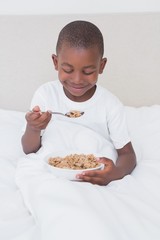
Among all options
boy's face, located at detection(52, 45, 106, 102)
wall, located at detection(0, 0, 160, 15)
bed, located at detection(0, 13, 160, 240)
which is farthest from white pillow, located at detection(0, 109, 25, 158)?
wall, located at detection(0, 0, 160, 15)

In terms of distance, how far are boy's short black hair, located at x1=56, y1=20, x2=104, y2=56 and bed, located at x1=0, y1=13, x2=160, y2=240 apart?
0.25 meters

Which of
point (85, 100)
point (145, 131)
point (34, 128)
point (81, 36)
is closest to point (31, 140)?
point (34, 128)

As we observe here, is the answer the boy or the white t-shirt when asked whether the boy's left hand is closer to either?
the boy

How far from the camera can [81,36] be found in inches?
39.4

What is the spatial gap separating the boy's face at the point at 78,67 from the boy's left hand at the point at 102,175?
22 centimetres

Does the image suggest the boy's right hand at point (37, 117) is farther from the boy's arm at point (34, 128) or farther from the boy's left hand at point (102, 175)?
the boy's left hand at point (102, 175)

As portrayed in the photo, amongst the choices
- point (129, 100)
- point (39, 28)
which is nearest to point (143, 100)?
point (129, 100)

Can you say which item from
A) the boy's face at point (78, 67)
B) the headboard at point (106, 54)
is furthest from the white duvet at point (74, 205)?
the headboard at point (106, 54)

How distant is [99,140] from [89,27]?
32 centimetres

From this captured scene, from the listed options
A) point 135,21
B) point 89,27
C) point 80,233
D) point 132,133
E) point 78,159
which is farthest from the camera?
point 135,21

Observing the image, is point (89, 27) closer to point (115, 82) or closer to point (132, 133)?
point (132, 133)

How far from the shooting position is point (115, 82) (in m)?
1.68

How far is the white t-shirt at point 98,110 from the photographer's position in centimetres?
110

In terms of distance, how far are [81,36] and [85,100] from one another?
0.20 m
